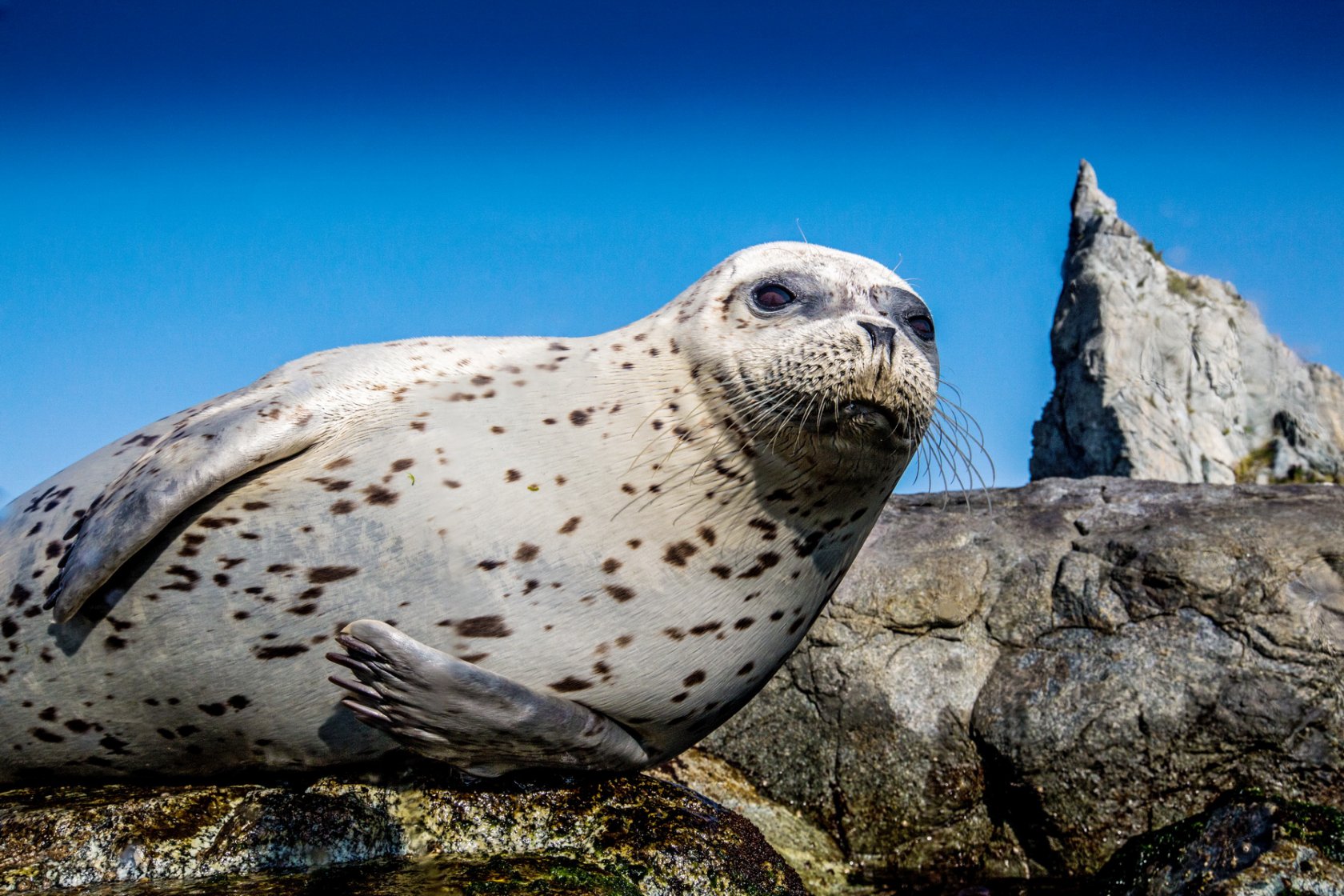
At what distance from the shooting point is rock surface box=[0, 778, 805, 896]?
335cm

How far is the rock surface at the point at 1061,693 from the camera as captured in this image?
260 inches

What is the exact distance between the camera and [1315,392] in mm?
53438

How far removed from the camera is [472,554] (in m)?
3.60

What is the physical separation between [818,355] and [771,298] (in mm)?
535

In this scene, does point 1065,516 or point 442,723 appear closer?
point 442,723

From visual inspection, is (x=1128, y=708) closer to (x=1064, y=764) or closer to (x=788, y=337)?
(x=1064, y=764)

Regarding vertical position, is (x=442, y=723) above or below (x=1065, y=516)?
below

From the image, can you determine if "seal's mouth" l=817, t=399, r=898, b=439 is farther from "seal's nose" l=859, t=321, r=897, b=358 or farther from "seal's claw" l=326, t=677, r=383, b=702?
"seal's claw" l=326, t=677, r=383, b=702

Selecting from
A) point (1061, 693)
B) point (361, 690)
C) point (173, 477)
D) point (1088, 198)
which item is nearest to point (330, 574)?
point (361, 690)

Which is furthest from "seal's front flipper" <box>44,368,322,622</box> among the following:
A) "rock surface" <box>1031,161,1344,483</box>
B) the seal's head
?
"rock surface" <box>1031,161,1344,483</box>

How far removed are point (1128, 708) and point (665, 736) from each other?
4005 millimetres

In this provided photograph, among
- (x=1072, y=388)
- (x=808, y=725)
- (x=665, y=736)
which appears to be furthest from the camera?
(x=1072, y=388)

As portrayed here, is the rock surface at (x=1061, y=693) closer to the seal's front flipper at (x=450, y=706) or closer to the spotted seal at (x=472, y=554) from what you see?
the spotted seal at (x=472, y=554)

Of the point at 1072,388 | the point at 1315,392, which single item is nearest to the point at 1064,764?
the point at 1072,388
